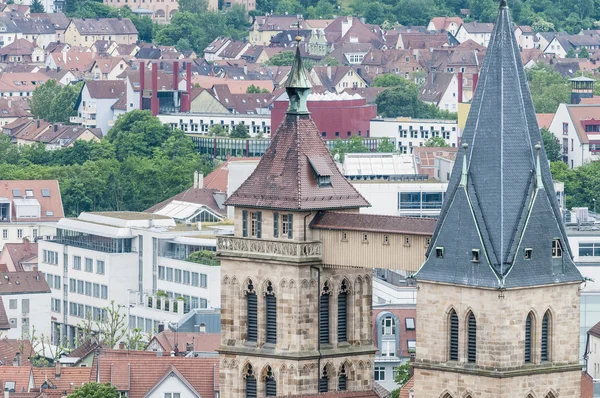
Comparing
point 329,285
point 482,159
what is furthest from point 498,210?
point 329,285

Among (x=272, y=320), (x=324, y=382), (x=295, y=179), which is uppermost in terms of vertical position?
(x=295, y=179)

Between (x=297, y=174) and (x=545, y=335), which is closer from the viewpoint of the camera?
(x=545, y=335)

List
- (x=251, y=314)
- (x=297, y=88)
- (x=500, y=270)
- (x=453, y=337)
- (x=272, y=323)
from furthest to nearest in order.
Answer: (x=297, y=88), (x=251, y=314), (x=272, y=323), (x=453, y=337), (x=500, y=270)

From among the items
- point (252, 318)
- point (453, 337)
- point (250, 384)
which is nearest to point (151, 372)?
point (250, 384)

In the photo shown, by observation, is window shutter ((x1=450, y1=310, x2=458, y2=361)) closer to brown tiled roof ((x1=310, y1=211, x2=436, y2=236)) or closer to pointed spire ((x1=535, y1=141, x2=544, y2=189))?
brown tiled roof ((x1=310, y1=211, x2=436, y2=236))

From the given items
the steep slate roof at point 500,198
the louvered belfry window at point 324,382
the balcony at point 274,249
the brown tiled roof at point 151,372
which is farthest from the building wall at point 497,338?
the brown tiled roof at point 151,372

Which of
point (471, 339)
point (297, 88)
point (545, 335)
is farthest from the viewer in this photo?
point (297, 88)

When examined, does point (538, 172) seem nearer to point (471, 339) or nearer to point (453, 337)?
point (471, 339)

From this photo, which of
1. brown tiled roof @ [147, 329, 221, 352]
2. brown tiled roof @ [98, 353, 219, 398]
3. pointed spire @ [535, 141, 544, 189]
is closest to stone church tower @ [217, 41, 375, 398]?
pointed spire @ [535, 141, 544, 189]
